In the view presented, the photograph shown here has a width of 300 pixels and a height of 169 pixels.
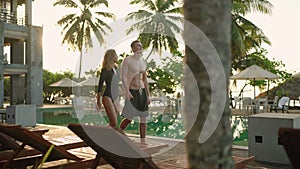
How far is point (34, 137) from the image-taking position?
3205 millimetres

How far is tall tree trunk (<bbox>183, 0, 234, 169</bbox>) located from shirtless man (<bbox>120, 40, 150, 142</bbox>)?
3.66 meters

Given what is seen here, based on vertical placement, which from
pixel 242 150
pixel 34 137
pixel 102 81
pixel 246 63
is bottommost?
pixel 242 150

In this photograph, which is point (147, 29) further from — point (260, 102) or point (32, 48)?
point (260, 102)

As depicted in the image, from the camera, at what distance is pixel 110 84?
4.97m

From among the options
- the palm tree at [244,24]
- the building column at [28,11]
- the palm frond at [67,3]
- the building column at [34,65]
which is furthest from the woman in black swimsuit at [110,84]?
Result: the palm frond at [67,3]

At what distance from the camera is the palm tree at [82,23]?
25.5 m

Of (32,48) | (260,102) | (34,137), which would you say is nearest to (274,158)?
(34,137)

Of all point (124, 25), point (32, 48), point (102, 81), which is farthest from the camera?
A: point (124, 25)

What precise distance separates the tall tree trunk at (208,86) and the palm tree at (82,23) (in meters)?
24.8

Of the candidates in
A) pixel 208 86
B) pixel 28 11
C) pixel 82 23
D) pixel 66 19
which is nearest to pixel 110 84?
pixel 208 86

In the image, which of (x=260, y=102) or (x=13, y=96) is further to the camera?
→ (x=13, y=96)

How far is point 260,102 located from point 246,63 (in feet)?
28.5

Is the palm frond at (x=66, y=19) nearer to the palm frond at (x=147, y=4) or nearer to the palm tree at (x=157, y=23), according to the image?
the palm tree at (x=157, y=23)

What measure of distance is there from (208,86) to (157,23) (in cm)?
2389
